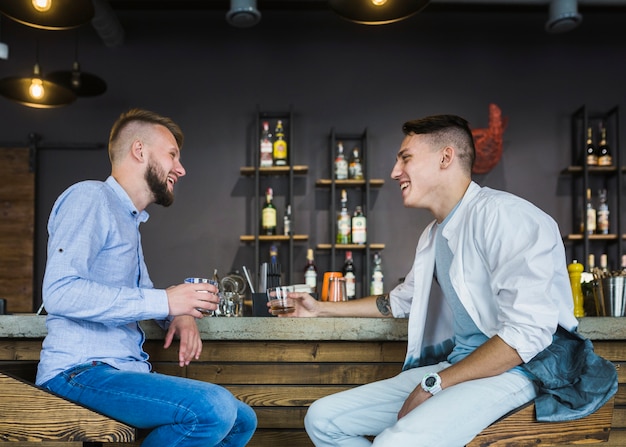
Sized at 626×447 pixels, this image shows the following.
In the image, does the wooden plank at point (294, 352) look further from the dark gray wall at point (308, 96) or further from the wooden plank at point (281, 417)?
the dark gray wall at point (308, 96)

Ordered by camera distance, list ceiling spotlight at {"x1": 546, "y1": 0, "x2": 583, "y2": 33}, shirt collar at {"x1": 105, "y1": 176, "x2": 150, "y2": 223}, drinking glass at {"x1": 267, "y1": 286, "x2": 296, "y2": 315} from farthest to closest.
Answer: ceiling spotlight at {"x1": 546, "y1": 0, "x2": 583, "y2": 33}
drinking glass at {"x1": 267, "y1": 286, "x2": 296, "y2": 315}
shirt collar at {"x1": 105, "y1": 176, "x2": 150, "y2": 223}

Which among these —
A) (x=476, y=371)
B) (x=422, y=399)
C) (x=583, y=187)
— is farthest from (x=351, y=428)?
(x=583, y=187)

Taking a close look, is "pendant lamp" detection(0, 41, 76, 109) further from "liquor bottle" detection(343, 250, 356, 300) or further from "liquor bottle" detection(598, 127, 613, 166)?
"liquor bottle" detection(598, 127, 613, 166)

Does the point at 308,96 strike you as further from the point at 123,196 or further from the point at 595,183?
the point at 123,196

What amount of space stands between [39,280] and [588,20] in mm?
4589

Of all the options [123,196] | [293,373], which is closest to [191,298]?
[123,196]

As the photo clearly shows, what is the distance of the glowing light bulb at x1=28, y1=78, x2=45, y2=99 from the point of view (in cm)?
378

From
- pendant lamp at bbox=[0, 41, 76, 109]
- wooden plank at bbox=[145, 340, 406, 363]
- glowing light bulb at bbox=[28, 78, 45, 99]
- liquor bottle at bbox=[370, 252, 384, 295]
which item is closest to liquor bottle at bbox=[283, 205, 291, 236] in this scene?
liquor bottle at bbox=[370, 252, 384, 295]

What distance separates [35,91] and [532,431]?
328 cm

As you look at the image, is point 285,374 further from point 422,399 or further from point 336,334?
point 422,399

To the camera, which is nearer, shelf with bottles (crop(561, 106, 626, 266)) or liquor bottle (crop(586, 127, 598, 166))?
shelf with bottles (crop(561, 106, 626, 266))

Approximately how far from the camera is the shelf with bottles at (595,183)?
15.7ft

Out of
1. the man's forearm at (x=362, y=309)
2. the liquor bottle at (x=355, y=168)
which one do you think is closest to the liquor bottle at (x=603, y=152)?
the liquor bottle at (x=355, y=168)

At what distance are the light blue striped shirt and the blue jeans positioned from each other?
0.27ft
